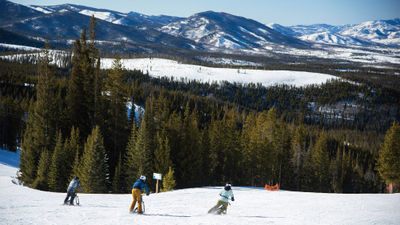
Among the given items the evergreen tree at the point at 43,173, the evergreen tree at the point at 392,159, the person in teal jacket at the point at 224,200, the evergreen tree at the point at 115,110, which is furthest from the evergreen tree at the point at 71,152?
the evergreen tree at the point at 392,159

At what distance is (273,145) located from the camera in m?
62.9

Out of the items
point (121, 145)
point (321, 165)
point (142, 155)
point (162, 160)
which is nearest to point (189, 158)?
point (162, 160)

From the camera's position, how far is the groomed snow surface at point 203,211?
16.9 metres

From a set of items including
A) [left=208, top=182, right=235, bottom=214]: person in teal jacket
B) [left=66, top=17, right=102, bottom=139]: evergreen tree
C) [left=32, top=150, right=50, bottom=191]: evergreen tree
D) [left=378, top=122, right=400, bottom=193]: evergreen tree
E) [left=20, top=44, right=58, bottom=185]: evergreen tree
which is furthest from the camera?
[left=378, top=122, right=400, bottom=193]: evergreen tree

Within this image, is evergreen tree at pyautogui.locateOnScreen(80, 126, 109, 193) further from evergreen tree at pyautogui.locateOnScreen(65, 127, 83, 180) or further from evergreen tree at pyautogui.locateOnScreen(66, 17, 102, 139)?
evergreen tree at pyautogui.locateOnScreen(66, 17, 102, 139)

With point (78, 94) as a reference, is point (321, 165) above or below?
below

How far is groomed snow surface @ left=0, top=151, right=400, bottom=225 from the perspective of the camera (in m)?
16.9

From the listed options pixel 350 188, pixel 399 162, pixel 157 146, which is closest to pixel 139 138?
pixel 157 146

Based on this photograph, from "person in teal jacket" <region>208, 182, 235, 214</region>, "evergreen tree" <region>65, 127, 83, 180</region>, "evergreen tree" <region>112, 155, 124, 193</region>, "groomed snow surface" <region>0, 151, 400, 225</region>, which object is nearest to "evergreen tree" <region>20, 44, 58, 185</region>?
"evergreen tree" <region>65, 127, 83, 180</region>

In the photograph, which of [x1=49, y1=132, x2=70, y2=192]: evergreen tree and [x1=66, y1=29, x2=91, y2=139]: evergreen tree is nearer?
[x1=49, y1=132, x2=70, y2=192]: evergreen tree

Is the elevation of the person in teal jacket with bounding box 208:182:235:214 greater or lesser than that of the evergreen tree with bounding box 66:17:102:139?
lesser

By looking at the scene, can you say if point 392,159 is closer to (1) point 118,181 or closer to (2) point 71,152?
(1) point 118,181

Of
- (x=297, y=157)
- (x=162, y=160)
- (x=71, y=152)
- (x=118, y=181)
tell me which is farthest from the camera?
(x=297, y=157)

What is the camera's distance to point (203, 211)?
814 inches
